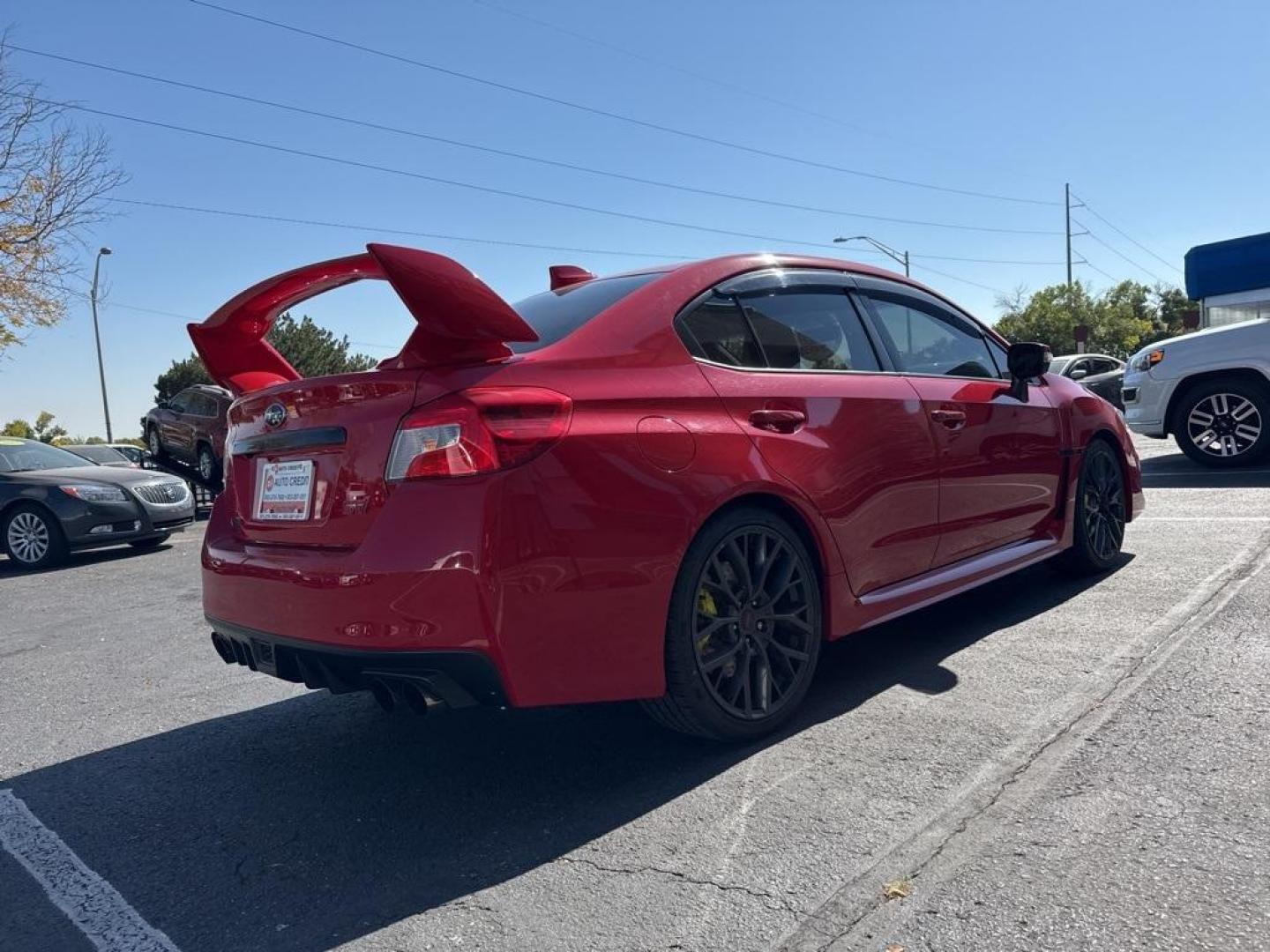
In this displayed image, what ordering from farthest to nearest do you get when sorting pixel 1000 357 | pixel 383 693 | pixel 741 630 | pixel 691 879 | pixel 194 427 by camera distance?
1. pixel 194 427
2. pixel 1000 357
3. pixel 741 630
4. pixel 383 693
5. pixel 691 879

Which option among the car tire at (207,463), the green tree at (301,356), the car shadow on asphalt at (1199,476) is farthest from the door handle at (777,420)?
the green tree at (301,356)

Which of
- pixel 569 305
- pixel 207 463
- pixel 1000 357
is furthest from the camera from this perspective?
pixel 207 463

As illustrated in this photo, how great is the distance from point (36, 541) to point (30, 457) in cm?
155

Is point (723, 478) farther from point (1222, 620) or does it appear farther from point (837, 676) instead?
point (1222, 620)

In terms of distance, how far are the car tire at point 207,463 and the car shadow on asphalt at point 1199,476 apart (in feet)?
42.5

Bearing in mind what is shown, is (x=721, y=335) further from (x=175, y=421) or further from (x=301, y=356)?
Result: (x=301, y=356)

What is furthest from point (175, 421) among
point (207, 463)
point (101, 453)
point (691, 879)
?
point (691, 879)

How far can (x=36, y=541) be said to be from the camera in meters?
9.62

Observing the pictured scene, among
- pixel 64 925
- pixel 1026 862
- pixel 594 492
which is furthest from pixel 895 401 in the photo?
pixel 64 925

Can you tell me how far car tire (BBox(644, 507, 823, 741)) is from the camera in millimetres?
2918

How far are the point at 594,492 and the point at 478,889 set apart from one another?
1.04 m

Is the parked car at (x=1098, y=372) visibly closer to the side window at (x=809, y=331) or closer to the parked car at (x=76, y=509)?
the parked car at (x=76, y=509)

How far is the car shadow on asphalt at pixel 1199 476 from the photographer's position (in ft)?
28.3

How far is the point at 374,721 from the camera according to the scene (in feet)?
12.3
